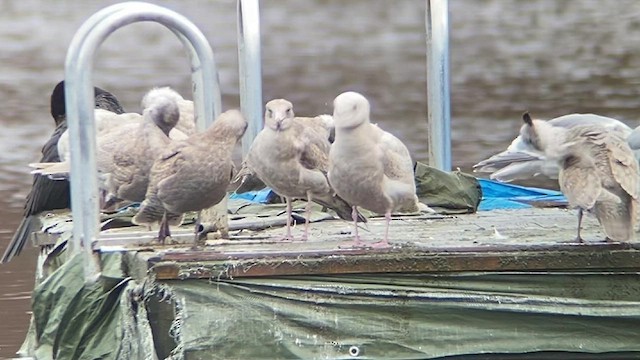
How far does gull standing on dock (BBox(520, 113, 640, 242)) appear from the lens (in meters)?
5.03

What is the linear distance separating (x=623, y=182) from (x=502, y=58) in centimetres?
1373

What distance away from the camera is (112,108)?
866 cm

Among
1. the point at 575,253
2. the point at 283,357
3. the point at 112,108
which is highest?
the point at 112,108

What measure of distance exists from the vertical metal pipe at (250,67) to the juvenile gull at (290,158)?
157cm

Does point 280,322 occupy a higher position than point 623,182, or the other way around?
point 623,182

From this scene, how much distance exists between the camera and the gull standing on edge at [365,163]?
200 inches

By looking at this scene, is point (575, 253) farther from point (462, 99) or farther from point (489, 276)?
point (462, 99)

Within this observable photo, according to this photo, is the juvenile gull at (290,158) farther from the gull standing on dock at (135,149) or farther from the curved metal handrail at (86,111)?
the curved metal handrail at (86,111)

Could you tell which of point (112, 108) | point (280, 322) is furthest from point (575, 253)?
point (112, 108)

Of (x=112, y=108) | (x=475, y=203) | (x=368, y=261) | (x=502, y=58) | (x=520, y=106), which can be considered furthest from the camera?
(x=502, y=58)


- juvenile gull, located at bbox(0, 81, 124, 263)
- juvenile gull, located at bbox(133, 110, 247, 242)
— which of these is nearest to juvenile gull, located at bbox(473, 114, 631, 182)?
juvenile gull, located at bbox(133, 110, 247, 242)

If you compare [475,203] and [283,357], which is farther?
[475,203]

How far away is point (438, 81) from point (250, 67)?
48.7 inches

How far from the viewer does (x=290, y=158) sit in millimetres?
5484
